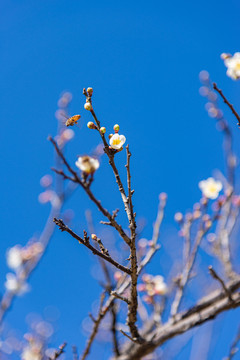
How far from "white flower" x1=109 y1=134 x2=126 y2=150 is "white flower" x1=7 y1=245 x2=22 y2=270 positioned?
133 inches

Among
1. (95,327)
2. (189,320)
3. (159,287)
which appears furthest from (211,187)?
(95,327)

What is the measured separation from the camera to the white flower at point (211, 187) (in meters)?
3.76

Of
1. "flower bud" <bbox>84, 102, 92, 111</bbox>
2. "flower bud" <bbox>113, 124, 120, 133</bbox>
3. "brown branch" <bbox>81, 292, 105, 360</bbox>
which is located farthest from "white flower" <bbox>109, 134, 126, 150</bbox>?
"brown branch" <bbox>81, 292, 105, 360</bbox>

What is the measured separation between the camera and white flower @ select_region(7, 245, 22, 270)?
15.1 feet

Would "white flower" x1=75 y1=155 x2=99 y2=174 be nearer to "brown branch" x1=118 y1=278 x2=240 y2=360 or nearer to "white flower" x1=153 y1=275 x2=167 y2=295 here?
"brown branch" x1=118 y1=278 x2=240 y2=360

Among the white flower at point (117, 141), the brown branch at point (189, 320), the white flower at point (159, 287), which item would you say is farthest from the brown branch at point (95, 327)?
the white flower at point (159, 287)

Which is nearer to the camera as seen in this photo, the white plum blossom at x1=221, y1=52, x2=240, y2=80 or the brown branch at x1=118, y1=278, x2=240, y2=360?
the brown branch at x1=118, y1=278, x2=240, y2=360

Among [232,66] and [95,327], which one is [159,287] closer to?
[95,327]

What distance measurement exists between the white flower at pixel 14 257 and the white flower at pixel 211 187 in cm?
266

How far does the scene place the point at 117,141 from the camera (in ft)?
5.32

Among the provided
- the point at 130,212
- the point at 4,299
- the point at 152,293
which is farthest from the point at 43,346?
the point at 130,212

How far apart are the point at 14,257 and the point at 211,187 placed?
10.0ft

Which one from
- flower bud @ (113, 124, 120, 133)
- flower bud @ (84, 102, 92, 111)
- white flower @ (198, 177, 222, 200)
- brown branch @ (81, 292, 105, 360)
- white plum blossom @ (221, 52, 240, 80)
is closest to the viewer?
flower bud @ (84, 102, 92, 111)

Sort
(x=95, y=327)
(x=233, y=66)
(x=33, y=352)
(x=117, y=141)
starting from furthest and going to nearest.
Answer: (x=33, y=352)
(x=233, y=66)
(x=95, y=327)
(x=117, y=141)
